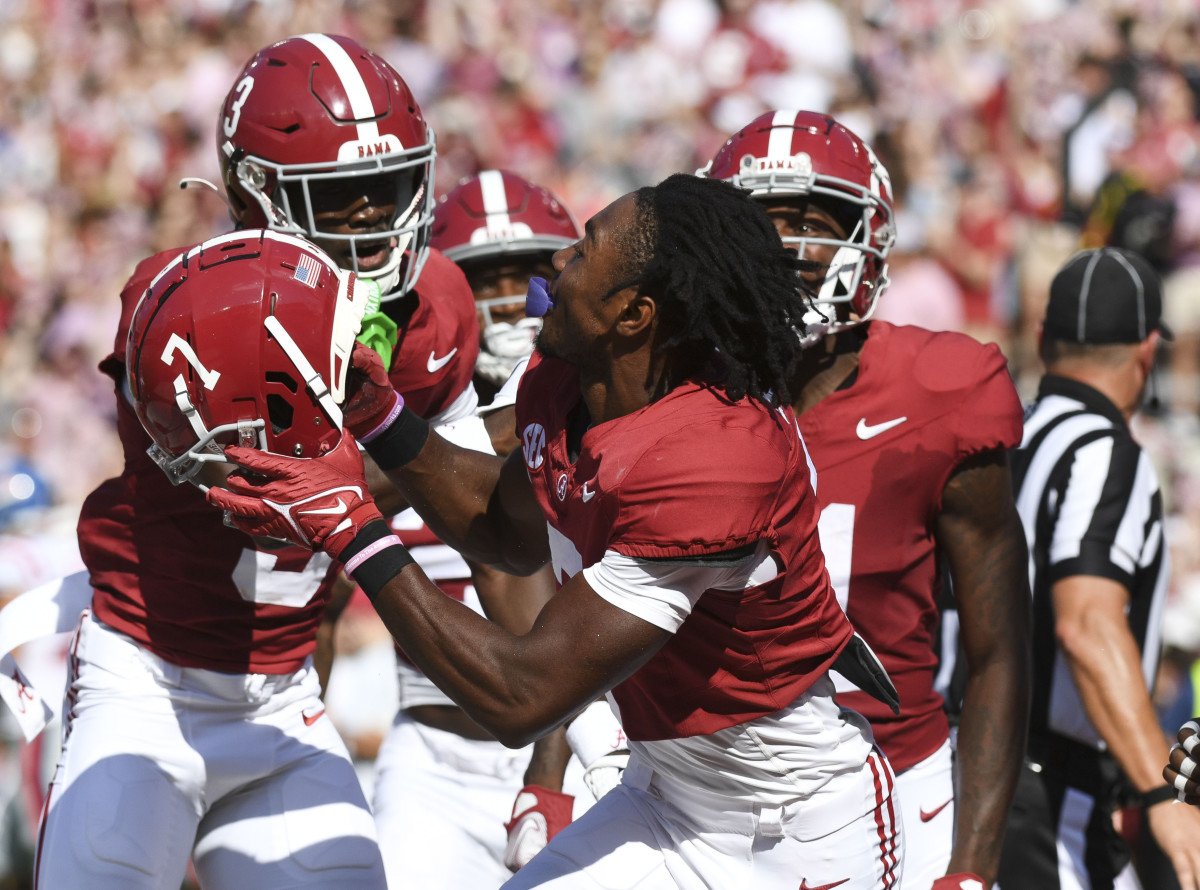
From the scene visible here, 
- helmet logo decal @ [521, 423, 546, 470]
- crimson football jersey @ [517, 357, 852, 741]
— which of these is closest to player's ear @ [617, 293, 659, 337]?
crimson football jersey @ [517, 357, 852, 741]

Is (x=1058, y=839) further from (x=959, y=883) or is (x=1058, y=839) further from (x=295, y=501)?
(x=295, y=501)

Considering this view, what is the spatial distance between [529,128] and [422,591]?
28.0 feet

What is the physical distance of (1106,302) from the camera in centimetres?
396

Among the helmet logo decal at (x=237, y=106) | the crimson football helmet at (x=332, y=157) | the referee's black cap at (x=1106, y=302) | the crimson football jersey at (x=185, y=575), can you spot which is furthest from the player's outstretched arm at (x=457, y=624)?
the referee's black cap at (x=1106, y=302)

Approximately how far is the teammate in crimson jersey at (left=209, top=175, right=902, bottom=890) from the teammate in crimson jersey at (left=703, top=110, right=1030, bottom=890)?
505mm

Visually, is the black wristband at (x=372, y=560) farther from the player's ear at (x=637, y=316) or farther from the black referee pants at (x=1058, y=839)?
the black referee pants at (x=1058, y=839)

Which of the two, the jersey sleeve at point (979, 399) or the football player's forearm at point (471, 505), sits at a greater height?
the jersey sleeve at point (979, 399)

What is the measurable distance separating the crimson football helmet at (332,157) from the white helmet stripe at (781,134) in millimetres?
790

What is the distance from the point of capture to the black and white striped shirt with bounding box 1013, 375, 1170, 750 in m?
3.61

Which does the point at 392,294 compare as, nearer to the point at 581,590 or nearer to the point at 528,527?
the point at 528,527

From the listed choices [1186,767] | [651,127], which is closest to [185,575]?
[1186,767]

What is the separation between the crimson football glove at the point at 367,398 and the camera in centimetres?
271

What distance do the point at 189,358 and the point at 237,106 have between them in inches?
39.4

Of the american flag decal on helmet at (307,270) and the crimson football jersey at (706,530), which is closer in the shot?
the crimson football jersey at (706,530)
